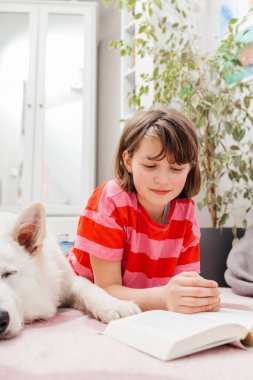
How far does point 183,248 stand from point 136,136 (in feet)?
1.37

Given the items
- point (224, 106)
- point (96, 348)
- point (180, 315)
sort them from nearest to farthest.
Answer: point (96, 348) < point (180, 315) < point (224, 106)

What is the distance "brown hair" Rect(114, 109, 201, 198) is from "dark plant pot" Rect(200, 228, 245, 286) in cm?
76

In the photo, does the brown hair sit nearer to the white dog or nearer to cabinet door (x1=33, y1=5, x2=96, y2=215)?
the white dog

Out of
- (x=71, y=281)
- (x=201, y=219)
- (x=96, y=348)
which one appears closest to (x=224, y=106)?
(x=201, y=219)

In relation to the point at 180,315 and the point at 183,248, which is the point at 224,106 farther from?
the point at 180,315

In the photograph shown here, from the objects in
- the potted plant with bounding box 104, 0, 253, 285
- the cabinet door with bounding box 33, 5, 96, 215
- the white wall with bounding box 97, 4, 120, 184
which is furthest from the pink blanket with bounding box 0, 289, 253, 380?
the white wall with bounding box 97, 4, 120, 184

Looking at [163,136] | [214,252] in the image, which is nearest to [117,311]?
[163,136]

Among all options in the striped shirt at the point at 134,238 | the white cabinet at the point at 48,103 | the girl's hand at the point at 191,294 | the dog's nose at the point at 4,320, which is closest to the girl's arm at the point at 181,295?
the girl's hand at the point at 191,294

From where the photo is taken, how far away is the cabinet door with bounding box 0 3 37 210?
288 centimetres

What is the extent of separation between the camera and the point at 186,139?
3.43 ft

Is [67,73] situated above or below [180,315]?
above

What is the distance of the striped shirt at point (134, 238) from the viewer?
3.49 feet

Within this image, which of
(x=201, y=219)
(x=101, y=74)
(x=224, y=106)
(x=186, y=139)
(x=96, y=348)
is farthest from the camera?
(x=101, y=74)

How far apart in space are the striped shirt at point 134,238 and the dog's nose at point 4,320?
1.21ft
